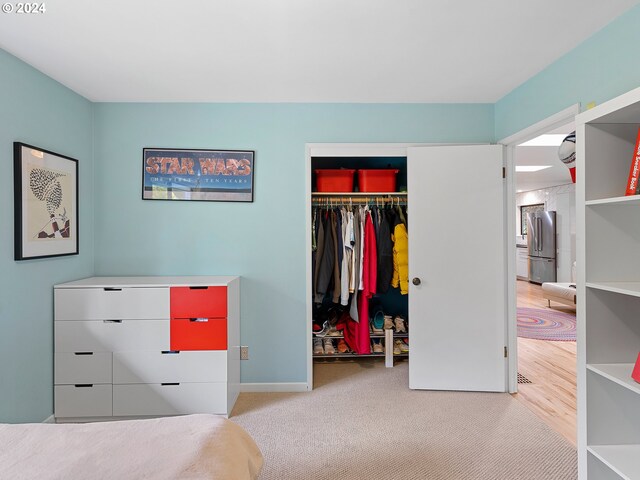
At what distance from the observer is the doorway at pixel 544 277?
2721mm

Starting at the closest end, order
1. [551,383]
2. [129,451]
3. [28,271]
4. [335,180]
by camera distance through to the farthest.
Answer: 1. [129,451]
2. [28,271]
3. [551,383]
4. [335,180]

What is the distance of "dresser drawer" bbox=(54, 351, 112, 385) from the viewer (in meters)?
2.48

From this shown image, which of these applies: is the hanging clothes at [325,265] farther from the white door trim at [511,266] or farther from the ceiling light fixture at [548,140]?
the ceiling light fixture at [548,140]

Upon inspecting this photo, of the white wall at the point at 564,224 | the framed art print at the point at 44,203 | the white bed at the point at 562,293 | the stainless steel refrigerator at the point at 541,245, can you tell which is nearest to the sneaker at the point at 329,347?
the framed art print at the point at 44,203

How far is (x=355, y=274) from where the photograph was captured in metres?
3.30

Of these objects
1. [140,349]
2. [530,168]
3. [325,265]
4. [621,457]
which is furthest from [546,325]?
[140,349]

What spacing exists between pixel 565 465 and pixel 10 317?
3.41 meters

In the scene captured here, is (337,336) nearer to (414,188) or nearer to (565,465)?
(414,188)

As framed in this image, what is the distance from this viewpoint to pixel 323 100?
2.95 meters

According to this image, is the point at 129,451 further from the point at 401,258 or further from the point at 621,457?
the point at 401,258

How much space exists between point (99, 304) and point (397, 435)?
7.33ft

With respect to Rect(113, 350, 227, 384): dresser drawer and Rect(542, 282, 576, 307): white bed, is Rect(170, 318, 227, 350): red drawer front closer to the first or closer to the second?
Rect(113, 350, 227, 384): dresser drawer

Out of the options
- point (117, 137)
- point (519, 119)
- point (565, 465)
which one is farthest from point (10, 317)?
point (519, 119)

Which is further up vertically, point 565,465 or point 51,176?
point 51,176
